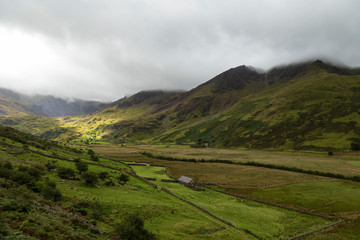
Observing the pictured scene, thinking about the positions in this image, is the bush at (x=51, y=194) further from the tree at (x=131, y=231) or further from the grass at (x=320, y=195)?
the grass at (x=320, y=195)

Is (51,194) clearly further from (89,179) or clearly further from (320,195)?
(320,195)

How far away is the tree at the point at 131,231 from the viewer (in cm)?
2203

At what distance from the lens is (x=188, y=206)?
44.5 metres

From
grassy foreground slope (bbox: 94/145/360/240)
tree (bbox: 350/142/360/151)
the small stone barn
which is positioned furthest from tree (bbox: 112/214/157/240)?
tree (bbox: 350/142/360/151)

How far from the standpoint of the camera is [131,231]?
2214 cm

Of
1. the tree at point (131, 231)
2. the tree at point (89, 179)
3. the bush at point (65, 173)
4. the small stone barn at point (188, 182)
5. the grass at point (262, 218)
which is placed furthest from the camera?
the small stone barn at point (188, 182)

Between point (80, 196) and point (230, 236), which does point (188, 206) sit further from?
point (80, 196)

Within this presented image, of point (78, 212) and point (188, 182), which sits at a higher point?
point (78, 212)

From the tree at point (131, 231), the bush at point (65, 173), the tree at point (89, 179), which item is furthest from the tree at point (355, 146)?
the bush at point (65, 173)

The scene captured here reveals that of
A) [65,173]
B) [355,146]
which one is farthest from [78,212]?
[355,146]

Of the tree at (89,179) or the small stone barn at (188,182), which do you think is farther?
the small stone barn at (188,182)

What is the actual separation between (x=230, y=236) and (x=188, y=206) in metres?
14.2

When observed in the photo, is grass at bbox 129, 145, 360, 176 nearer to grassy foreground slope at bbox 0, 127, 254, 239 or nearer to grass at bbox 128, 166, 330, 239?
grass at bbox 128, 166, 330, 239

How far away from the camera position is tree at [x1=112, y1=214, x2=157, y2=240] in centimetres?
2203
